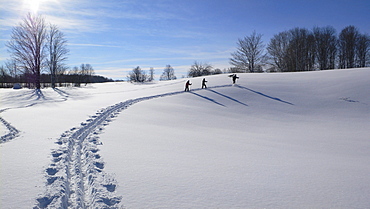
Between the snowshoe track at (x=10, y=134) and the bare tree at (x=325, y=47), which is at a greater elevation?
the bare tree at (x=325, y=47)

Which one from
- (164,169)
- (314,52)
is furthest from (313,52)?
(164,169)

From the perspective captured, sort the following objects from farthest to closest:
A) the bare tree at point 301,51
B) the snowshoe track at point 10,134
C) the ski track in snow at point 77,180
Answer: the bare tree at point 301,51 < the snowshoe track at point 10,134 < the ski track in snow at point 77,180

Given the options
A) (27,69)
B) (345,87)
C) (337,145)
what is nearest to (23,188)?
(337,145)

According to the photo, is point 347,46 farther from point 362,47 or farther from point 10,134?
point 10,134

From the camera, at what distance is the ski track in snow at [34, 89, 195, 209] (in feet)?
9.48

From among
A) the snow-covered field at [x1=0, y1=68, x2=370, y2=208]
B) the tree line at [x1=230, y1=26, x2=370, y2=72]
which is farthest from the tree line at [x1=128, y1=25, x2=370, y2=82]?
the snow-covered field at [x1=0, y1=68, x2=370, y2=208]

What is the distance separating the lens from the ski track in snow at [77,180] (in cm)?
289

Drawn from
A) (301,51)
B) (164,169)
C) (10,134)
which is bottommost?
(164,169)

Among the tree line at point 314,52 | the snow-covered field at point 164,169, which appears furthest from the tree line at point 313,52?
the snow-covered field at point 164,169

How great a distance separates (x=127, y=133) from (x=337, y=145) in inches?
288

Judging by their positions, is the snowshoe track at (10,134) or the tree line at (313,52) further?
the tree line at (313,52)

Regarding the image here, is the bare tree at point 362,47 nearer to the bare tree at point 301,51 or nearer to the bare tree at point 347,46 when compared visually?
the bare tree at point 347,46

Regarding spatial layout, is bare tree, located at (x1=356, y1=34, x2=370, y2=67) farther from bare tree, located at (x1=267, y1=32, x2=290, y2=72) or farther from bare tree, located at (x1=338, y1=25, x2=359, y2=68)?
bare tree, located at (x1=267, y1=32, x2=290, y2=72)

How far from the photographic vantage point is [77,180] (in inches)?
139
